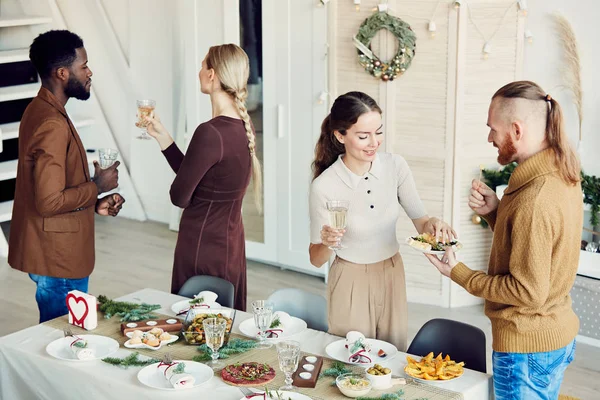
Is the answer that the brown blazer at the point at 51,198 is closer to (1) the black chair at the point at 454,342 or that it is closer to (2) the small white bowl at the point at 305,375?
(2) the small white bowl at the point at 305,375

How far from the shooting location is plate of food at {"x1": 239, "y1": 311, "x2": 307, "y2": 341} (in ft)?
11.3

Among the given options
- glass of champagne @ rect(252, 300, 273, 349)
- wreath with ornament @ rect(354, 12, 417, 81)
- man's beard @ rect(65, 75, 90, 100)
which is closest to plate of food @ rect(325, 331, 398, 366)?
glass of champagne @ rect(252, 300, 273, 349)

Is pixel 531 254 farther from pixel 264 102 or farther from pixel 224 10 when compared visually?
pixel 224 10

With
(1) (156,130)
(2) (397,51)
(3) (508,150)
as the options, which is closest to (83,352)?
(1) (156,130)

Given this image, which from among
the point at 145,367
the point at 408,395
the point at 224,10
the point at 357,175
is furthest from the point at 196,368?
the point at 224,10

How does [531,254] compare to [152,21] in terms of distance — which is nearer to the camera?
[531,254]

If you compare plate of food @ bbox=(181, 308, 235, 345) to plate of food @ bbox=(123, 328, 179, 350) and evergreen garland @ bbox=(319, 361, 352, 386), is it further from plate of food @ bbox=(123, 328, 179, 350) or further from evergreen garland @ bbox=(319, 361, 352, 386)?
evergreen garland @ bbox=(319, 361, 352, 386)

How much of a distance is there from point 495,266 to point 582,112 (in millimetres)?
3020

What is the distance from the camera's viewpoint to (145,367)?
123 inches

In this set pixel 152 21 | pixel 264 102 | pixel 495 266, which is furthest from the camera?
pixel 152 21

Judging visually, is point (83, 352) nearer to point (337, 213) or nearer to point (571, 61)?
point (337, 213)

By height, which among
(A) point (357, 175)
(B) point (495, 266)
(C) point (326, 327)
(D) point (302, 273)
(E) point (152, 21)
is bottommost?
(D) point (302, 273)

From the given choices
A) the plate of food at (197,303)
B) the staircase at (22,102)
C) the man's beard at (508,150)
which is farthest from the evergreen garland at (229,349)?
the staircase at (22,102)

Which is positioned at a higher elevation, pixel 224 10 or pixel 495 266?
pixel 224 10
